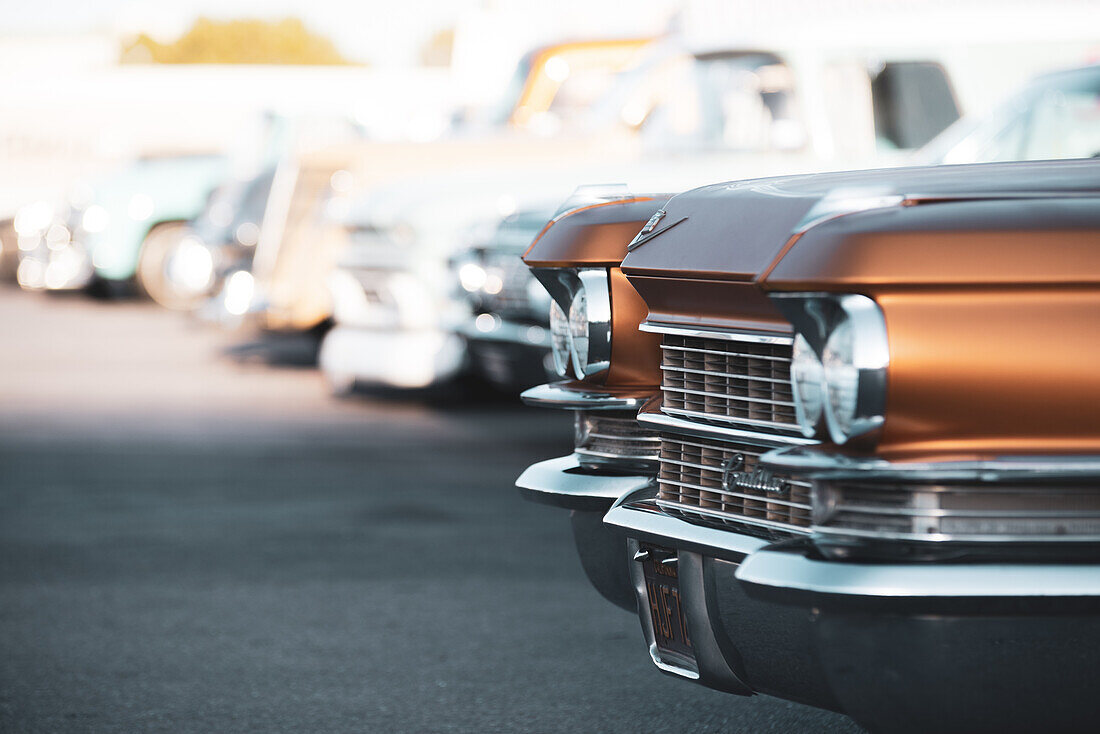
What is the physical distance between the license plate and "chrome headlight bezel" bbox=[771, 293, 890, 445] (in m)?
0.49

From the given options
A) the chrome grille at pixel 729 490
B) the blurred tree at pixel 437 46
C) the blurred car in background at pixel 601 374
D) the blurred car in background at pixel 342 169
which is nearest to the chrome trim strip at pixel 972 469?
the chrome grille at pixel 729 490

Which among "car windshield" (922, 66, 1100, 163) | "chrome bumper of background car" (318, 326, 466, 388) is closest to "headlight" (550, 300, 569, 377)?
"car windshield" (922, 66, 1100, 163)

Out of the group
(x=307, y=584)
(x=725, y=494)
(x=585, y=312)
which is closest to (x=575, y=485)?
(x=585, y=312)

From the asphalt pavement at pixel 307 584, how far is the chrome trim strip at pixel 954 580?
56.0 inches

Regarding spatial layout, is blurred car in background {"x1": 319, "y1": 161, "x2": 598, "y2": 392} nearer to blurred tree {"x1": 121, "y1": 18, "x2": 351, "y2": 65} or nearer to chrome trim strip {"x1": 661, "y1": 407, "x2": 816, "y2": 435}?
chrome trim strip {"x1": 661, "y1": 407, "x2": 816, "y2": 435}

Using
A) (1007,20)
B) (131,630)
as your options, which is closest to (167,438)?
(131,630)

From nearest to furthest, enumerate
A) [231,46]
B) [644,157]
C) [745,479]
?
[745,479]
[644,157]
[231,46]

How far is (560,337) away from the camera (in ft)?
11.6

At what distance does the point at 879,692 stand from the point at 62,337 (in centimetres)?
1257

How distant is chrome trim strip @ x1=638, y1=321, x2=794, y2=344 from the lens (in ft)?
8.96

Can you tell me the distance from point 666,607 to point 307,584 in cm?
247

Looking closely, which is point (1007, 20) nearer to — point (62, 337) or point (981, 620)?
point (981, 620)

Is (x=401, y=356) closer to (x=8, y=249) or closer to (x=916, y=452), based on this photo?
(x=916, y=452)

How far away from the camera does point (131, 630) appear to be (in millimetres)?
4707
